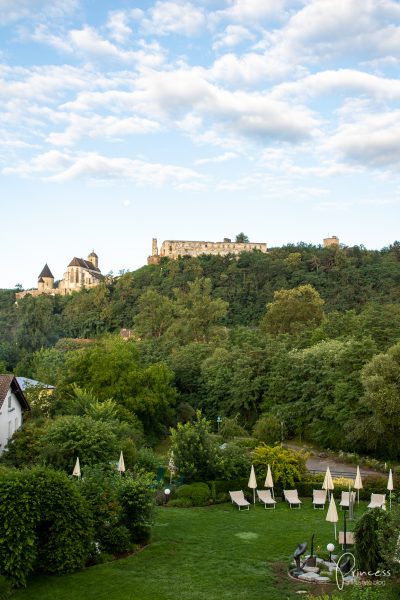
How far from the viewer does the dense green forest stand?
109ft

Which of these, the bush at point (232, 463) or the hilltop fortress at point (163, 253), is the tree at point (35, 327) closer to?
the hilltop fortress at point (163, 253)

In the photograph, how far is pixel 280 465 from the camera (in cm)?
2488

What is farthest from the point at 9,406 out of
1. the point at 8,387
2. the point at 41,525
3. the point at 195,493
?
the point at 41,525

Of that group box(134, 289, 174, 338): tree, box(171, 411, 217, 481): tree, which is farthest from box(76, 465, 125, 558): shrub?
box(134, 289, 174, 338): tree

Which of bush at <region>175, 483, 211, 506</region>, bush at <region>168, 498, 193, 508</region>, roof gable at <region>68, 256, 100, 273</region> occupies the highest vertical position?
roof gable at <region>68, 256, 100, 273</region>

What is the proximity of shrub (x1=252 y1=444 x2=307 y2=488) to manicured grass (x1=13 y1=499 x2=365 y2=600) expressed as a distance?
356cm

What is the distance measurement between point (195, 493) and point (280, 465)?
3830 millimetres

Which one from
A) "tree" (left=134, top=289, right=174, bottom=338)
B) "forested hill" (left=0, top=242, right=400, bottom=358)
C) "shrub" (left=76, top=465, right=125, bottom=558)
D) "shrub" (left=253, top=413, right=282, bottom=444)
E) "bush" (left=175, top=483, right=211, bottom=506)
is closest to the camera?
"shrub" (left=76, top=465, right=125, bottom=558)

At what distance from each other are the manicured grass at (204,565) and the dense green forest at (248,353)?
9917mm

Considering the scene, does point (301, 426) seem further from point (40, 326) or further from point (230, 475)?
point (40, 326)

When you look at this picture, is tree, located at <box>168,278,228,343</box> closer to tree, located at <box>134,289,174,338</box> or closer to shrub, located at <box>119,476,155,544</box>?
tree, located at <box>134,289,174,338</box>

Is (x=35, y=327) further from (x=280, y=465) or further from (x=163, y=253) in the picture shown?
(x=280, y=465)

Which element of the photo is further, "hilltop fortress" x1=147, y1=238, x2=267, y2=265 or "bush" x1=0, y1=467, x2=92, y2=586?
"hilltop fortress" x1=147, y1=238, x2=267, y2=265

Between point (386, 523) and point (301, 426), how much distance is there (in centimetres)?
2507
